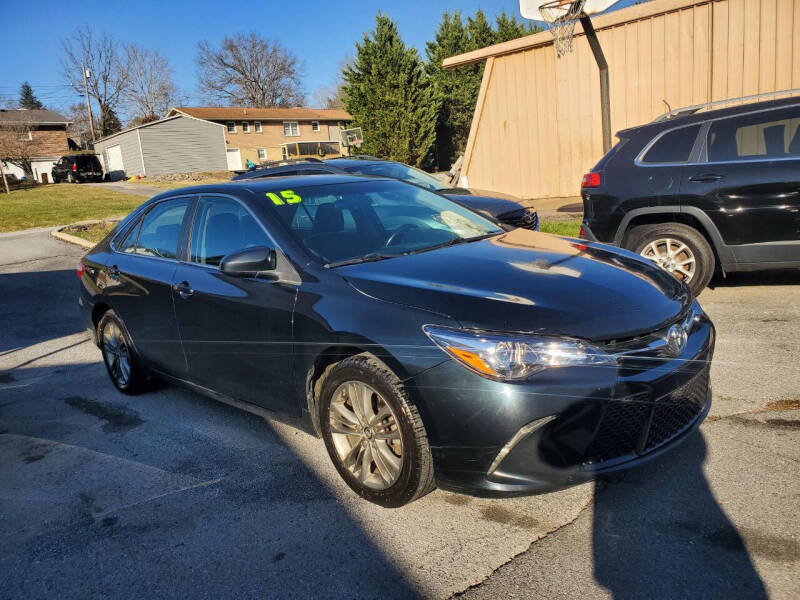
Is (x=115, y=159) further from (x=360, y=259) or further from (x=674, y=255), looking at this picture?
(x=360, y=259)

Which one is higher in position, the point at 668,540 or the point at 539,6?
the point at 539,6

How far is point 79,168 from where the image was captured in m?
45.8

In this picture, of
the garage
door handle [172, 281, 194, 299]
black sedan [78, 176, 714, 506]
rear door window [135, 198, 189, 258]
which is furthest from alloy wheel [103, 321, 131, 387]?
the garage

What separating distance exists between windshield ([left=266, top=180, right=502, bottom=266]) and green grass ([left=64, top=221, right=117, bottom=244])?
1295cm

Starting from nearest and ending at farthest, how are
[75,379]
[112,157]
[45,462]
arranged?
1. [45,462]
2. [75,379]
3. [112,157]

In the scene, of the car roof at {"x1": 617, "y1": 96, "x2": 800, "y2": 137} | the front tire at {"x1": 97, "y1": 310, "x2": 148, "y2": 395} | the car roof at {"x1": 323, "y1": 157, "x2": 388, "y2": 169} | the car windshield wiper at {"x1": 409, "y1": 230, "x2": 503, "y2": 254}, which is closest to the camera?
the car windshield wiper at {"x1": 409, "y1": 230, "x2": 503, "y2": 254}

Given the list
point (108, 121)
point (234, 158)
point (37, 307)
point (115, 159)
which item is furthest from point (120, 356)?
point (108, 121)

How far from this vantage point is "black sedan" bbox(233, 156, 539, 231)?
27.0 feet

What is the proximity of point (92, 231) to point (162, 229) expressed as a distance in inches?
558

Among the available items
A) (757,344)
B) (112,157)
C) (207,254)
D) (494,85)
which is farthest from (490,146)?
(112,157)

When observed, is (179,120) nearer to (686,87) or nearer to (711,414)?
(686,87)

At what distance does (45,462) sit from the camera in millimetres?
4129

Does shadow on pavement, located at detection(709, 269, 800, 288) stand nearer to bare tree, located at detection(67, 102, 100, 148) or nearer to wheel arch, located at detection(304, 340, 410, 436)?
wheel arch, located at detection(304, 340, 410, 436)

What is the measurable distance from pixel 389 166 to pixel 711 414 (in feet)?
23.5
